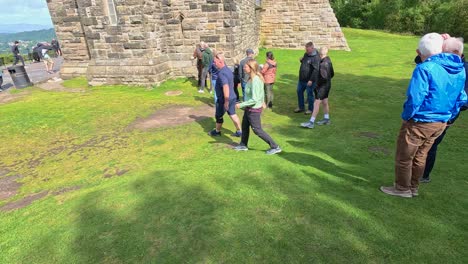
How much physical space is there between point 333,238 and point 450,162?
3.70 m

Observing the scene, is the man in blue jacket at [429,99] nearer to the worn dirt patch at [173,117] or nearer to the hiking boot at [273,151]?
the hiking boot at [273,151]

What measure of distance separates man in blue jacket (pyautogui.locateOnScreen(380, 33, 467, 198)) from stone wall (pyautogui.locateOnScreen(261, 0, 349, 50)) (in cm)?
1829

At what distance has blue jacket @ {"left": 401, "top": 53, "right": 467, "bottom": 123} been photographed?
340 cm

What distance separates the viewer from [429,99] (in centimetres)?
346

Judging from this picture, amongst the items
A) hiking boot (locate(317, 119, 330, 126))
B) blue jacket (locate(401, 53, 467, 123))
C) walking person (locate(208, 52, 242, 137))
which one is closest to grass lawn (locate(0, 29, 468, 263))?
hiking boot (locate(317, 119, 330, 126))

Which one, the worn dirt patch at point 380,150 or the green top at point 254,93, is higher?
the green top at point 254,93

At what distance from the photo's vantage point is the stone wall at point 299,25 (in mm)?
20156

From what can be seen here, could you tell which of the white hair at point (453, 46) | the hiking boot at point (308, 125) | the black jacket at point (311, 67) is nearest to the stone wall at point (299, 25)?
the black jacket at point (311, 67)

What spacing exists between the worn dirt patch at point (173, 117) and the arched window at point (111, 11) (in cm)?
543

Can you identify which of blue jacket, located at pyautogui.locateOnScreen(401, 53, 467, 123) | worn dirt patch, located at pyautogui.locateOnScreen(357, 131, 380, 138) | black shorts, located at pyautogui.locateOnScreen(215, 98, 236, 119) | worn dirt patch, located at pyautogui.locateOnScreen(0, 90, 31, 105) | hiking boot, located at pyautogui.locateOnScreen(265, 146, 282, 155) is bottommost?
worn dirt patch, located at pyautogui.locateOnScreen(0, 90, 31, 105)

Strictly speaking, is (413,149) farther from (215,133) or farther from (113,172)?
(113,172)

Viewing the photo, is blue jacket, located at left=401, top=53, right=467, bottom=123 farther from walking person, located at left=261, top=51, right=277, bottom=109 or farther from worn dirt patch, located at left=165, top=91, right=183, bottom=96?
worn dirt patch, located at left=165, top=91, right=183, bottom=96

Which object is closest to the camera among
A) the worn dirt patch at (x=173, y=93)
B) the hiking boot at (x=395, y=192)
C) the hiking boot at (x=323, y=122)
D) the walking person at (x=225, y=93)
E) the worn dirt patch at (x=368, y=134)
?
the hiking boot at (x=395, y=192)

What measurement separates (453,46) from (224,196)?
367 centimetres
